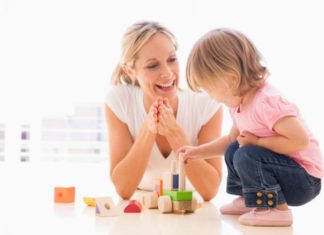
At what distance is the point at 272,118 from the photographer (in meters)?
1.44

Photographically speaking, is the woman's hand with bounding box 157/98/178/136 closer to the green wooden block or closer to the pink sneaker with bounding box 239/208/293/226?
the green wooden block

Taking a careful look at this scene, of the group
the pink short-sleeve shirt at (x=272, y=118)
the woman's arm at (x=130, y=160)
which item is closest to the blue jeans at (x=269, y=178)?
the pink short-sleeve shirt at (x=272, y=118)

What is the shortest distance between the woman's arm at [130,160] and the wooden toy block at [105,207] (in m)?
0.29

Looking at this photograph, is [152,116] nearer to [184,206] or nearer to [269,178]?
[184,206]

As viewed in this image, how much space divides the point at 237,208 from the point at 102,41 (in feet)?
8.00

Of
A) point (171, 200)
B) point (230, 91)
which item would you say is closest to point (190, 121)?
point (171, 200)

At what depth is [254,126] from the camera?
152 cm

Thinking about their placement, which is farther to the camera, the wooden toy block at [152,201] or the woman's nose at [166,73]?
the woman's nose at [166,73]

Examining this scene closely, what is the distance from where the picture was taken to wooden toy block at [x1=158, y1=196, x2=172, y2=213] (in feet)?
5.57

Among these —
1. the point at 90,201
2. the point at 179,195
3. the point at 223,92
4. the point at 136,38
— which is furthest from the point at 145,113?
the point at 223,92

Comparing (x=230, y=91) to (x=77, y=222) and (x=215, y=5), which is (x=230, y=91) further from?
(x=215, y=5)

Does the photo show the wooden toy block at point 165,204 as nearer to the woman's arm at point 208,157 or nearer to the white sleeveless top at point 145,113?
the woman's arm at point 208,157

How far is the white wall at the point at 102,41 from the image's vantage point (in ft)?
12.4

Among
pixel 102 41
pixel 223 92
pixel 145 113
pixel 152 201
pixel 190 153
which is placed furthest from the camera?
pixel 102 41
